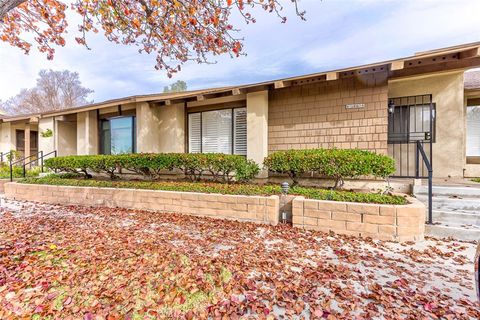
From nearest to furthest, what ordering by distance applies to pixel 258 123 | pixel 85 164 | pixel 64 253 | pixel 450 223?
pixel 64 253, pixel 450 223, pixel 258 123, pixel 85 164

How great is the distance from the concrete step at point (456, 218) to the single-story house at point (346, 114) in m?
2.14

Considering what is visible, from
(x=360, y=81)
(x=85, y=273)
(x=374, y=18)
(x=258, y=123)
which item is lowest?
(x=85, y=273)

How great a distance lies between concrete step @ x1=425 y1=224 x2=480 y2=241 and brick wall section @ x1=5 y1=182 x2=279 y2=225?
2.77 m

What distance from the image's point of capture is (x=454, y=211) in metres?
4.59

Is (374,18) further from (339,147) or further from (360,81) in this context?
Result: (339,147)

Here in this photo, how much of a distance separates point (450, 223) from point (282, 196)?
3.13m

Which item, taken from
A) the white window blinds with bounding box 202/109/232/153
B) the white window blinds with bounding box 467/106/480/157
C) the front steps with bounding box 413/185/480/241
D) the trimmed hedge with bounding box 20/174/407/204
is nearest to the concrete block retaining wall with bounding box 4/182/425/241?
the trimmed hedge with bounding box 20/174/407/204

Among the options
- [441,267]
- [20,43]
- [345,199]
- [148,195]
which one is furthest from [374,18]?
[20,43]

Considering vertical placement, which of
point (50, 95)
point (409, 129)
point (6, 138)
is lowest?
point (409, 129)

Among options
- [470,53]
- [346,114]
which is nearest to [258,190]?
[346,114]

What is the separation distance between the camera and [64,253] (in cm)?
357

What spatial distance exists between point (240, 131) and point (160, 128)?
11.4 feet

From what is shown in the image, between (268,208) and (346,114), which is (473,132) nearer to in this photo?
(346,114)

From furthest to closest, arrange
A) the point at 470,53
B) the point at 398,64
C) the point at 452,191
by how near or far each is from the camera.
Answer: the point at 398,64 → the point at 452,191 → the point at 470,53
